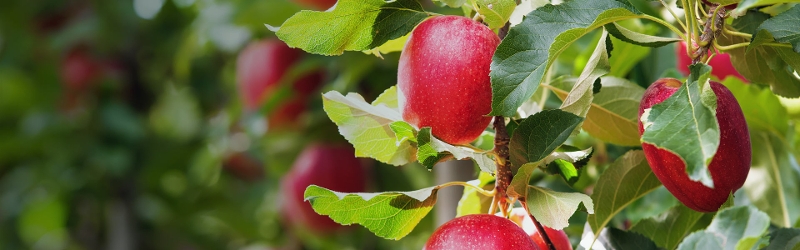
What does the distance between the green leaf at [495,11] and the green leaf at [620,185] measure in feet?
0.41

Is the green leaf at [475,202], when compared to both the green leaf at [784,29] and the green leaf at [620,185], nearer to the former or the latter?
the green leaf at [620,185]

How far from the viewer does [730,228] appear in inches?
14.8

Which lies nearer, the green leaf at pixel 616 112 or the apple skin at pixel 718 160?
the apple skin at pixel 718 160

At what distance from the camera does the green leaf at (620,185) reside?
1.60 feet

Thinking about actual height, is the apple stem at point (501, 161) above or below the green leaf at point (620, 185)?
above

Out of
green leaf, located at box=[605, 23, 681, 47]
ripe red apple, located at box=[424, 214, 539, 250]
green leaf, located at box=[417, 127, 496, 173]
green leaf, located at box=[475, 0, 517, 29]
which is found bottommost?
ripe red apple, located at box=[424, 214, 539, 250]

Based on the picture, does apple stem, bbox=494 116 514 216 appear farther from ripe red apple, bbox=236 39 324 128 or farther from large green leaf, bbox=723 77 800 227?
ripe red apple, bbox=236 39 324 128

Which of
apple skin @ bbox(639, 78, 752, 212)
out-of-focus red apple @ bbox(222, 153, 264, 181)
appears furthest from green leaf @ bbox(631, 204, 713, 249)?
out-of-focus red apple @ bbox(222, 153, 264, 181)

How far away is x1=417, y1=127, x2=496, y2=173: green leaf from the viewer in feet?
1.25

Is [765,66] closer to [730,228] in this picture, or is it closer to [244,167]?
[730,228]

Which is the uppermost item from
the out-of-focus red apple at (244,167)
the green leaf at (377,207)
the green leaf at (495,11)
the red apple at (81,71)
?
the red apple at (81,71)

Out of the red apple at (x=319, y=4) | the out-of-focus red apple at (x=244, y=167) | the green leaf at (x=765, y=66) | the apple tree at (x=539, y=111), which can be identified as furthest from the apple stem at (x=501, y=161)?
the out-of-focus red apple at (x=244, y=167)

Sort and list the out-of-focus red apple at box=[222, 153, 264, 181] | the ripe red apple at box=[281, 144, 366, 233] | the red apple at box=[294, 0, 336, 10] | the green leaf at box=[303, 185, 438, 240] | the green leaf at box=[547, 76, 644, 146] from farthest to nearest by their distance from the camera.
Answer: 1. the out-of-focus red apple at box=[222, 153, 264, 181]
2. the ripe red apple at box=[281, 144, 366, 233]
3. the red apple at box=[294, 0, 336, 10]
4. the green leaf at box=[547, 76, 644, 146]
5. the green leaf at box=[303, 185, 438, 240]

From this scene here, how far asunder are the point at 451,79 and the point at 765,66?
178 mm
